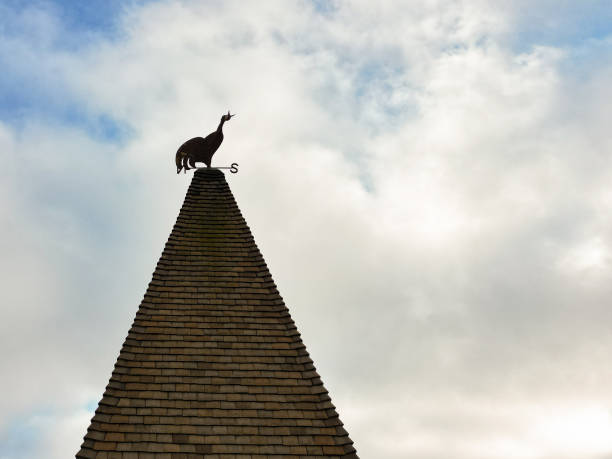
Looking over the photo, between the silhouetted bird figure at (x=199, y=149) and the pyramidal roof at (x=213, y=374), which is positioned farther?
the silhouetted bird figure at (x=199, y=149)

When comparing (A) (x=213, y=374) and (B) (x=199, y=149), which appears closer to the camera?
(A) (x=213, y=374)

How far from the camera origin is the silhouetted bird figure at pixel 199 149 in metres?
15.4

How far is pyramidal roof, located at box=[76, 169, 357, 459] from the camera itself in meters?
10.6

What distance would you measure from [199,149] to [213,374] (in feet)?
19.5

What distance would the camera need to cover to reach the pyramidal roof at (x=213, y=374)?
1059 cm

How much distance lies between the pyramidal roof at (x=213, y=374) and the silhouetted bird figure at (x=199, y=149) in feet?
6.94

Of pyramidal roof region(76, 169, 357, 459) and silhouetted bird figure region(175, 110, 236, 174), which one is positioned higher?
silhouetted bird figure region(175, 110, 236, 174)

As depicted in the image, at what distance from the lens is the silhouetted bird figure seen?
15.4 metres

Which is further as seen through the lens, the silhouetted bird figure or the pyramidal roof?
the silhouetted bird figure

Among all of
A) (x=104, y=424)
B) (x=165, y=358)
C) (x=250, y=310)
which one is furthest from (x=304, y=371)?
(x=104, y=424)

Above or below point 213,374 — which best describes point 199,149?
above

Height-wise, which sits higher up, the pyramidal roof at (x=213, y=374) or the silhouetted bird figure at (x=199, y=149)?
the silhouetted bird figure at (x=199, y=149)

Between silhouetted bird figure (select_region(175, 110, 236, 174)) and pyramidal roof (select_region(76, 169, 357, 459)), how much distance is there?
2.11 m

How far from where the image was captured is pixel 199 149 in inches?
614
